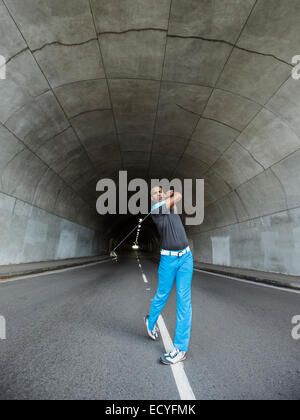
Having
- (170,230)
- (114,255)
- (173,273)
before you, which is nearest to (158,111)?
(114,255)

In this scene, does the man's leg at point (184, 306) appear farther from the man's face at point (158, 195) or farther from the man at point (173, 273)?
the man's face at point (158, 195)

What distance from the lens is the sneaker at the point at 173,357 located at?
8.48ft

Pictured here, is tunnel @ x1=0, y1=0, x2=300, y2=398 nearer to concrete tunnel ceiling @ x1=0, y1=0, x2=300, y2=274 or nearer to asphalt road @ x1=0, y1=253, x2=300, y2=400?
concrete tunnel ceiling @ x1=0, y1=0, x2=300, y2=274

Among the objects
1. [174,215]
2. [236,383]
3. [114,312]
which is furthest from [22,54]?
[236,383]

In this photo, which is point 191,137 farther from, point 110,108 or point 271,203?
point 271,203

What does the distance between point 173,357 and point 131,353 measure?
0.55 m

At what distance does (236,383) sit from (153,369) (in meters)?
0.86

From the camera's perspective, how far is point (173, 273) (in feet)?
9.88

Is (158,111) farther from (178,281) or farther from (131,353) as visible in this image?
(131,353)

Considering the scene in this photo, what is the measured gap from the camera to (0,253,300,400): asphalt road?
2.06 metres

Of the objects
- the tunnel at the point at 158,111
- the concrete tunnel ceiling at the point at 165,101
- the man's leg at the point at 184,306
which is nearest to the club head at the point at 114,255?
the tunnel at the point at 158,111

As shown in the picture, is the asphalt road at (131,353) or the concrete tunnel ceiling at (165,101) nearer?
the asphalt road at (131,353)

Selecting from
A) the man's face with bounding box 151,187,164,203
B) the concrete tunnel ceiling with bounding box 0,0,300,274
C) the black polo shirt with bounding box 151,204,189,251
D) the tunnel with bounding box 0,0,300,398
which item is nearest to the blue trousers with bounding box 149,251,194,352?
the black polo shirt with bounding box 151,204,189,251

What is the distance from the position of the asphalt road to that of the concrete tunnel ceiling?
632 cm
